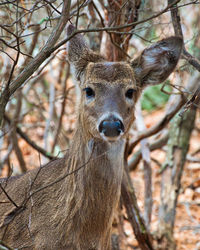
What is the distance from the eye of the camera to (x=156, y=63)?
5.53 meters

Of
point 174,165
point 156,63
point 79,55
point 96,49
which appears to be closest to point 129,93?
point 156,63

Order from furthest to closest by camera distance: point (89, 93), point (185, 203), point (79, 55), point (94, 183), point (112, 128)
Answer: point (185, 203), point (79, 55), point (89, 93), point (94, 183), point (112, 128)

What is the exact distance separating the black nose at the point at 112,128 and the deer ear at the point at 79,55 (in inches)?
49.5

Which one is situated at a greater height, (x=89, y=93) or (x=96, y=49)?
(x=96, y=49)

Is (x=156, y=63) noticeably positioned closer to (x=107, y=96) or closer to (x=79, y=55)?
(x=79, y=55)

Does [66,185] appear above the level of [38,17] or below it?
below

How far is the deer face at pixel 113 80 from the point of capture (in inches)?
180

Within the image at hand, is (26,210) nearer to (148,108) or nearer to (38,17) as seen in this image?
(38,17)

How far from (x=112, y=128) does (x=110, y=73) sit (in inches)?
35.3

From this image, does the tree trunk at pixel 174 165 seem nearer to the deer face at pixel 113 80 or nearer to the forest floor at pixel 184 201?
the forest floor at pixel 184 201

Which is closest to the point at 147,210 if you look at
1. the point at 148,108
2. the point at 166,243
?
the point at 166,243

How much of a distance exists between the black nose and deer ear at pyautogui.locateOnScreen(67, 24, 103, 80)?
126 cm

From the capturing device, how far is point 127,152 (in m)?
6.96

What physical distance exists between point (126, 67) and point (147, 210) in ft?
10.00
